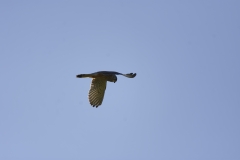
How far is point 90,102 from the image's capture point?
46.6 feet

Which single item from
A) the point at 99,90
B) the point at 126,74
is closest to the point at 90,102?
the point at 99,90

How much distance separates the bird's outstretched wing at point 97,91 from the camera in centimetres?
1419

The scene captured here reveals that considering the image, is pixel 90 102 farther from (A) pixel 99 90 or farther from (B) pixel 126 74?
(B) pixel 126 74

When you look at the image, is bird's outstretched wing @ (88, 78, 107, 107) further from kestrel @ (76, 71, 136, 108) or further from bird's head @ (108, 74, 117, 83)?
bird's head @ (108, 74, 117, 83)

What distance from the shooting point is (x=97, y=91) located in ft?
46.8

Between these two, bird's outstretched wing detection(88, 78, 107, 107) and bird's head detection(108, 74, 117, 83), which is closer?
bird's head detection(108, 74, 117, 83)

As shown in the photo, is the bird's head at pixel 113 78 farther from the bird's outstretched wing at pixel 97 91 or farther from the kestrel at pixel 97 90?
the bird's outstretched wing at pixel 97 91

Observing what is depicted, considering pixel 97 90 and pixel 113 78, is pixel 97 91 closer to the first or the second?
pixel 97 90

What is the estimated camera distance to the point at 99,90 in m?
14.3

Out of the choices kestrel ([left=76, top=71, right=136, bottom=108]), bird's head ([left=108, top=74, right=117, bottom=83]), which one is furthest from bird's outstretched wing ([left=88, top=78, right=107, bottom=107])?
bird's head ([left=108, top=74, right=117, bottom=83])

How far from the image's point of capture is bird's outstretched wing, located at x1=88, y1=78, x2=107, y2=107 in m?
14.2

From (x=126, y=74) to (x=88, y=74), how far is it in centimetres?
158

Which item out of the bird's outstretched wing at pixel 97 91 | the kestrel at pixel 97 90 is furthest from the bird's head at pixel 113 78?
the bird's outstretched wing at pixel 97 91

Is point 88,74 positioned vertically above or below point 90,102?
above
